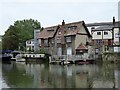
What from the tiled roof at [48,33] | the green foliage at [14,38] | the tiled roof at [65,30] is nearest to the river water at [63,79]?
the tiled roof at [65,30]

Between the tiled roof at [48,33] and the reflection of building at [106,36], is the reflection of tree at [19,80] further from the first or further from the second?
the tiled roof at [48,33]

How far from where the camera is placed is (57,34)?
67.6 m

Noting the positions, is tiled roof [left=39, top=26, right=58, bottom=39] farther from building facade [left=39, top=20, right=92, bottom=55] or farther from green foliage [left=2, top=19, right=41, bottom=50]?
green foliage [left=2, top=19, right=41, bottom=50]

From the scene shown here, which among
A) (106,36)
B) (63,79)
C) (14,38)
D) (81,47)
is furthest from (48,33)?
(63,79)

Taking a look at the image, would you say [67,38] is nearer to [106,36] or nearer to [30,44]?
[106,36]

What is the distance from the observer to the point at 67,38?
2539 inches

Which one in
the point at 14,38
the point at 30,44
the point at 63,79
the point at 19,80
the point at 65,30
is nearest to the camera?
the point at 19,80

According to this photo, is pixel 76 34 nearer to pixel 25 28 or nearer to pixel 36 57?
pixel 36 57

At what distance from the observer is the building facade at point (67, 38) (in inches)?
2459

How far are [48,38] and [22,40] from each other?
80.7 feet

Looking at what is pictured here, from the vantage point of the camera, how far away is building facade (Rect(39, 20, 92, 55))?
6247 cm

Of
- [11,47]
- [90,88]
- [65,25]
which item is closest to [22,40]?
[11,47]

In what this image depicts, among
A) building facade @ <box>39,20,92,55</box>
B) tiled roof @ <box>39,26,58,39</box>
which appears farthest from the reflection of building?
tiled roof @ <box>39,26,58,39</box>

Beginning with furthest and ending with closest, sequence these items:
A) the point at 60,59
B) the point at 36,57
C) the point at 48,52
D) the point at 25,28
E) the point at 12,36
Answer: the point at 25,28
the point at 12,36
the point at 48,52
the point at 36,57
the point at 60,59
